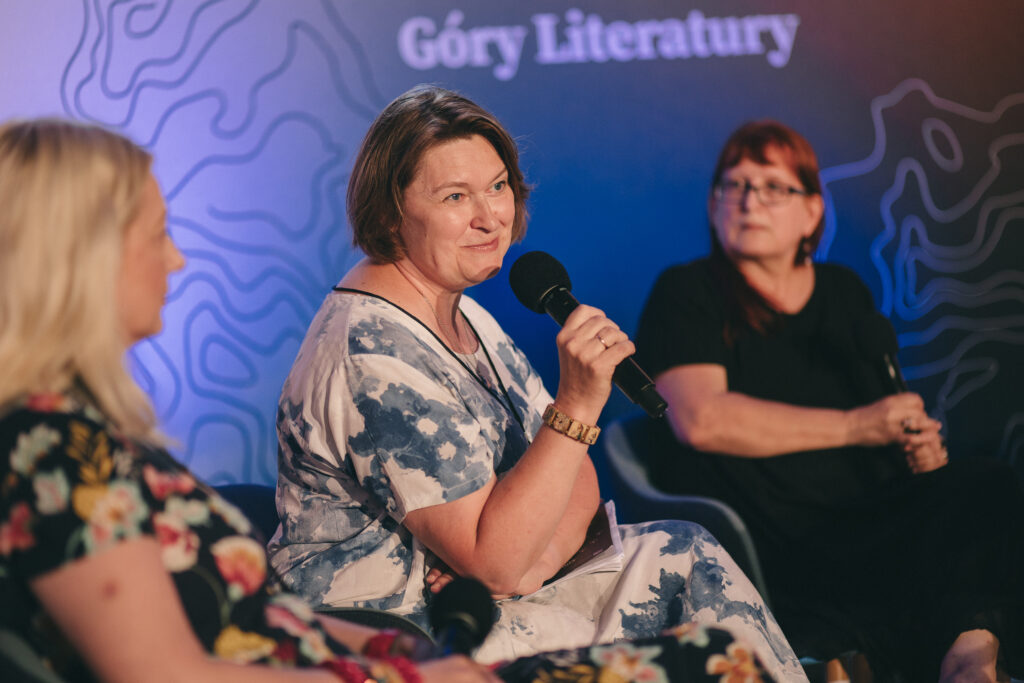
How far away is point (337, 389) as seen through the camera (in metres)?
1.72

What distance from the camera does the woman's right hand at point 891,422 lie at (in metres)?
2.51

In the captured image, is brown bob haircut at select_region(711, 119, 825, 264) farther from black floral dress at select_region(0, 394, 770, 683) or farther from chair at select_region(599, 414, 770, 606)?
black floral dress at select_region(0, 394, 770, 683)

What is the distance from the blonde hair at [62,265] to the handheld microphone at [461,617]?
0.46 meters

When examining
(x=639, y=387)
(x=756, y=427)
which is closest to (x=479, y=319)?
(x=639, y=387)

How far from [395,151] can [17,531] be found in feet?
3.96

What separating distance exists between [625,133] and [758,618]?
1.98m

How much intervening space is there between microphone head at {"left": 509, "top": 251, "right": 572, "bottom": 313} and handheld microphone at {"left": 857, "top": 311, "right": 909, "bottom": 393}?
3.66 feet

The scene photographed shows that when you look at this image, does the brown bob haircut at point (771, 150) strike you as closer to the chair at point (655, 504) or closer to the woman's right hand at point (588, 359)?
the chair at point (655, 504)

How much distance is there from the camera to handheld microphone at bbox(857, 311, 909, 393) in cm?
262

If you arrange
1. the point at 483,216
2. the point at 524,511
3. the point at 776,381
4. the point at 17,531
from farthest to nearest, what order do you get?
the point at 776,381 < the point at 483,216 < the point at 524,511 < the point at 17,531

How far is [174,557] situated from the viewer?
3.64 ft

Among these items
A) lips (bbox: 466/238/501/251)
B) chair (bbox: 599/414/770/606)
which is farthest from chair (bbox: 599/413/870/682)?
lips (bbox: 466/238/501/251)

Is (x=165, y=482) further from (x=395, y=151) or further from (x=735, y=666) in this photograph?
(x=395, y=151)

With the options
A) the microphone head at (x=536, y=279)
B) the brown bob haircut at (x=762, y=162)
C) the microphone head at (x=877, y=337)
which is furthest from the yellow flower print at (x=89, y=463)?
the microphone head at (x=877, y=337)
